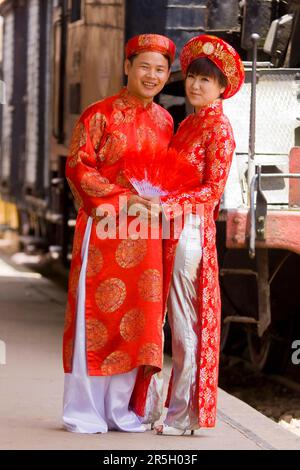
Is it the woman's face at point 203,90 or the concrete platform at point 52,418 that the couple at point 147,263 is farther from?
the concrete platform at point 52,418

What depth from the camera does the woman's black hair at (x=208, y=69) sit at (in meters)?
6.02

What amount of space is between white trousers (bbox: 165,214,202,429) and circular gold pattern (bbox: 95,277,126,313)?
204mm

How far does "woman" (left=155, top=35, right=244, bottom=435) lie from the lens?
6.02 meters

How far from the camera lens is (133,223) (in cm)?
607

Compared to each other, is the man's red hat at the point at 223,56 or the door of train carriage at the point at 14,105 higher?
the man's red hat at the point at 223,56

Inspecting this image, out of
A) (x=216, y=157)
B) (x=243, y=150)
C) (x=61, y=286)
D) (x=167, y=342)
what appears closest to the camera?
(x=216, y=157)

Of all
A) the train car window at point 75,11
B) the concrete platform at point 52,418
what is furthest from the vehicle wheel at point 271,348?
the train car window at point 75,11

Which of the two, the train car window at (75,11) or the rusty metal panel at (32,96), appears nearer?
the train car window at (75,11)

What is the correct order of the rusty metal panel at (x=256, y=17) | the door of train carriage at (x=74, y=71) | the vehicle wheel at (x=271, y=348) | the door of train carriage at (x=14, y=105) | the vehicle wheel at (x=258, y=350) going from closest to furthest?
1. the rusty metal panel at (x=256, y=17)
2. the vehicle wheel at (x=271, y=348)
3. the vehicle wheel at (x=258, y=350)
4. the door of train carriage at (x=74, y=71)
5. the door of train carriage at (x=14, y=105)

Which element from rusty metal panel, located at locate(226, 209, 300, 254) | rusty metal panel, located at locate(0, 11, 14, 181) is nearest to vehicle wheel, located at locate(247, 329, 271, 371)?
rusty metal panel, located at locate(226, 209, 300, 254)

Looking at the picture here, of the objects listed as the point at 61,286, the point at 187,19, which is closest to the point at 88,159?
the point at 187,19

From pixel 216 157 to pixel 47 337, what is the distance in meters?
4.29

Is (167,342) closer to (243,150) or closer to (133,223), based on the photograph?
(243,150)

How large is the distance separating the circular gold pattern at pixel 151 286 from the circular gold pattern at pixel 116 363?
0.80 ft
